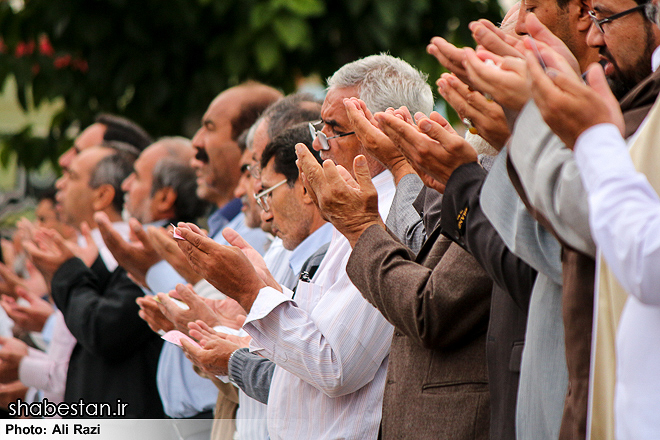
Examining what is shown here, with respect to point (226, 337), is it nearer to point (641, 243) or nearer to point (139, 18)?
point (641, 243)

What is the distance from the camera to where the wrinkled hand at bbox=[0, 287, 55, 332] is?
5461 millimetres

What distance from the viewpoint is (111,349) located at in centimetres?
439

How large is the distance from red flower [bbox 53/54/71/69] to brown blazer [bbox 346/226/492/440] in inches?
201

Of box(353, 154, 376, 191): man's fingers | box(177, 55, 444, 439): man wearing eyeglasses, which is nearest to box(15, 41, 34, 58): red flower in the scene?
box(177, 55, 444, 439): man wearing eyeglasses

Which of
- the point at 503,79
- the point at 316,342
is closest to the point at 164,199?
the point at 316,342

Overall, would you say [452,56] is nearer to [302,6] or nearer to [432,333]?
[432,333]

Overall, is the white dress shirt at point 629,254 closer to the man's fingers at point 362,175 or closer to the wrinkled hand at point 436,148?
the wrinkled hand at point 436,148

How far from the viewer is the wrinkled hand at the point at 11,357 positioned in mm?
5152

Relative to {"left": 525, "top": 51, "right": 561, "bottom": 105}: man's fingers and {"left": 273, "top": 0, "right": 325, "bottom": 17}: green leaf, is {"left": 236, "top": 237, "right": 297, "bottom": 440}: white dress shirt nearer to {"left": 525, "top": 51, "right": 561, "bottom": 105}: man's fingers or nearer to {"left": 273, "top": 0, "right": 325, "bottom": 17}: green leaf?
{"left": 525, "top": 51, "right": 561, "bottom": 105}: man's fingers

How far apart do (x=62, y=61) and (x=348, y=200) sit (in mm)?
5048

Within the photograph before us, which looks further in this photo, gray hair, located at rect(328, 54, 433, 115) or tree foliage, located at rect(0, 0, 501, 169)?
tree foliage, located at rect(0, 0, 501, 169)

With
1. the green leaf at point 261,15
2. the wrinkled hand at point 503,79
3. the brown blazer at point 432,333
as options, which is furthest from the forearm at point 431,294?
the green leaf at point 261,15

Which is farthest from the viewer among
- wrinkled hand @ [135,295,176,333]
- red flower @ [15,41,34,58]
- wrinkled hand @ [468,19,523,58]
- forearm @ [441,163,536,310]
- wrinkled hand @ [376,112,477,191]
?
red flower @ [15,41,34,58]

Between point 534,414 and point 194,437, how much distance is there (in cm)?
258
